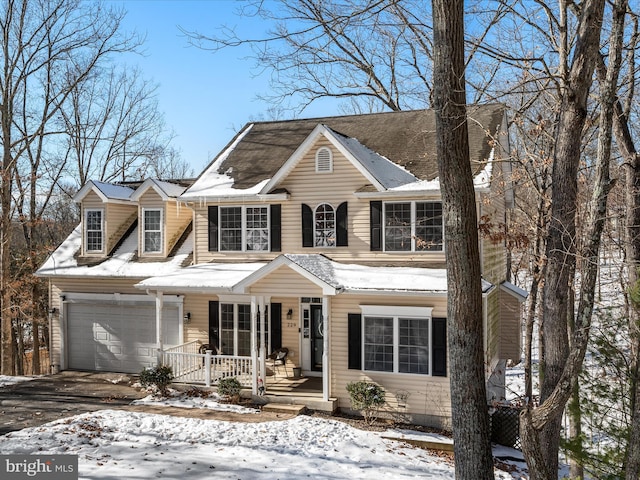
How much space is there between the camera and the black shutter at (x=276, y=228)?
15.2m

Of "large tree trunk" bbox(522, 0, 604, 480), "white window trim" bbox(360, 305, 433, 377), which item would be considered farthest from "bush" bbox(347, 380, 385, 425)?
"large tree trunk" bbox(522, 0, 604, 480)

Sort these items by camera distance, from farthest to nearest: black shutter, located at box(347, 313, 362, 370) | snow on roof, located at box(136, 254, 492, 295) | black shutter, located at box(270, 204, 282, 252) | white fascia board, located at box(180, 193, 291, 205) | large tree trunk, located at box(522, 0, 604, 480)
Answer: black shutter, located at box(270, 204, 282, 252)
white fascia board, located at box(180, 193, 291, 205)
black shutter, located at box(347, 313, 362, 370)
snow on roof, located at box(136, 254, 492, 295)
large tree trunk, located at box(522, 0, 604, 480)

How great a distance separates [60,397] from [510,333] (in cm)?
1359

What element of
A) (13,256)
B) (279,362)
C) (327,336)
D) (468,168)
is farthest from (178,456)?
(13,256)

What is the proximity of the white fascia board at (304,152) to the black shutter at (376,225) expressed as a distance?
1.94 ft

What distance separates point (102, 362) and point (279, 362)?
6.36 meters

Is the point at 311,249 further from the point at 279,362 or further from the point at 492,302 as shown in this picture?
the point at 492,302

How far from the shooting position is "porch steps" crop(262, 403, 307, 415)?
41.2ft

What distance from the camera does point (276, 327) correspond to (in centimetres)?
1545

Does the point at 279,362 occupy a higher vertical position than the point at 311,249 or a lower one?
lower

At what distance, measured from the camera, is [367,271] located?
13.6 meters

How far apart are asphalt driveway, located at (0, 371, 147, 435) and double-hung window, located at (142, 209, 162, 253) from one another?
13.6 ft

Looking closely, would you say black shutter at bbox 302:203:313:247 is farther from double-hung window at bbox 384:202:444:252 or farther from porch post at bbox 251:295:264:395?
porch post at bbox 251:295:264:395

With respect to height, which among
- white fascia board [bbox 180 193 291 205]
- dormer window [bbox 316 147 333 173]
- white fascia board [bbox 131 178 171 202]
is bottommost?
white fascia board [bbox 180 193 291 205]
